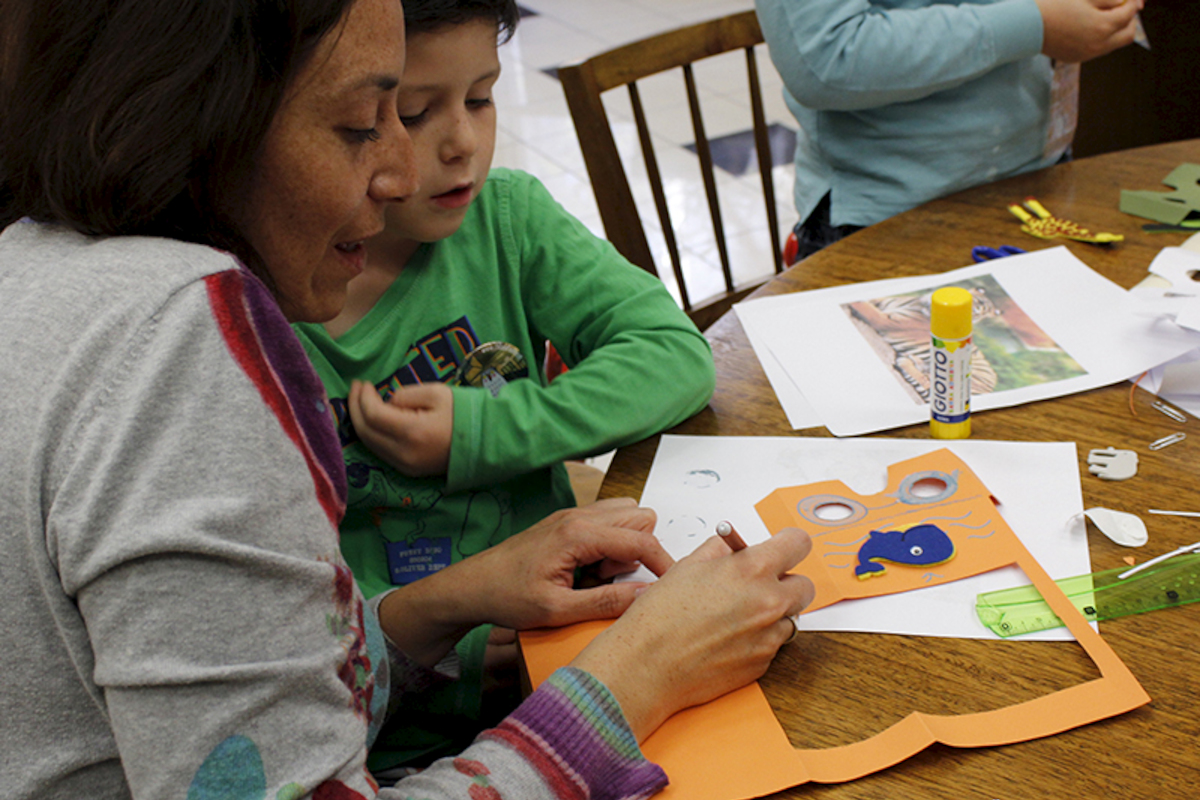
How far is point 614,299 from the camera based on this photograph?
3.53ft

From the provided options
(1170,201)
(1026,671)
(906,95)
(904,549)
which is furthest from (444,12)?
(1170,201)

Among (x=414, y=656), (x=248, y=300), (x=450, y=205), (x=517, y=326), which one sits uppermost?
(x=248, y=300)

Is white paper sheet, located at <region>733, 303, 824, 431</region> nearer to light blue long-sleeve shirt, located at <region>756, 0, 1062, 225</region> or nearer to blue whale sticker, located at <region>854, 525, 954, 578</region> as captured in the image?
blue whale sticker, located at <region>854, 525, 954, 578</region>

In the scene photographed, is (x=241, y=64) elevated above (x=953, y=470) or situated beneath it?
elevated above

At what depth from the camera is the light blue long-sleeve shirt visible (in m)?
1.42

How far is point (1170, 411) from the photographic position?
97 centimetres

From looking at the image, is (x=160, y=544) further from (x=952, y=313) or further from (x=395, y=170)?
(x=952, y=313)

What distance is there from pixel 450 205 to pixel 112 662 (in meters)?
0.60

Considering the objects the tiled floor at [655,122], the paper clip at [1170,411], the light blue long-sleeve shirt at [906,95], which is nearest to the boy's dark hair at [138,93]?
the paper clip at [1170,411]

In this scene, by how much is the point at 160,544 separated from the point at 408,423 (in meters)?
0.46

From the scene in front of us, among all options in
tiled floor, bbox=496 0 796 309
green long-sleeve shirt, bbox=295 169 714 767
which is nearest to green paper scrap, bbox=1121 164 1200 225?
green long-sleeve shirt, bbox=295 169 714 767

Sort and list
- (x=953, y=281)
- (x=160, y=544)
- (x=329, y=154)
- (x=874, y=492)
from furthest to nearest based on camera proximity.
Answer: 1. (x=953, y=281)
2. (x=874, y=492)
3. (x=329, y=154)
4. (x=160, y=544)

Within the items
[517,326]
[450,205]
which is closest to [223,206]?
[450,205]

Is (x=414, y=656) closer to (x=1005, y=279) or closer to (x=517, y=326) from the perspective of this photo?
(x=517, y=326)
